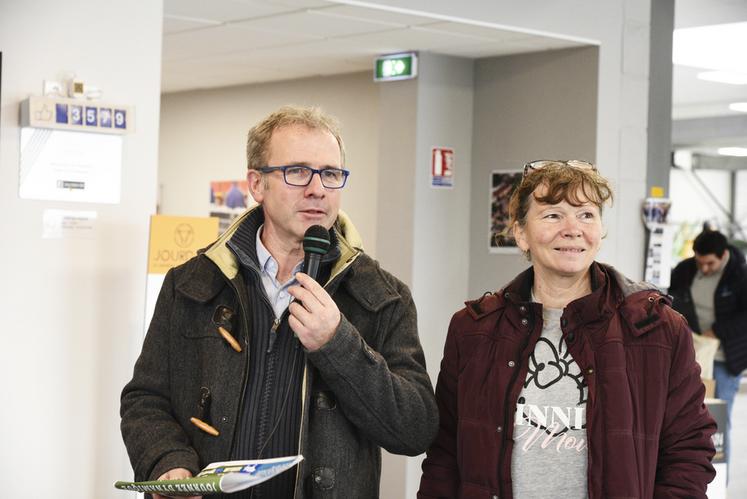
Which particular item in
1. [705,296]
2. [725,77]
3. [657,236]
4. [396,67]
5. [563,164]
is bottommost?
[705,296]

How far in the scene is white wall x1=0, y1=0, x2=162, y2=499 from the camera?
386 centimetres

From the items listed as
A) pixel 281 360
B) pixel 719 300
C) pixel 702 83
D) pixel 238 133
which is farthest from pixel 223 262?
pixel 702 83

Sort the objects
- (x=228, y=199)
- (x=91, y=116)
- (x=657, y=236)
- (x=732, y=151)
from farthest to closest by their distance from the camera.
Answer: (x=732, y=151)
(x=228, y=199)
(x=657, y=236)
(x=91, y=116)

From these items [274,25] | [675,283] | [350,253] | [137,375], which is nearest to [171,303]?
[137,375]

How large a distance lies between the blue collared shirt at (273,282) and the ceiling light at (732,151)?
44.7 feet

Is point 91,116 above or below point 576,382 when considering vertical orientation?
above

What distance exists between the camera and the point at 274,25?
544 cm

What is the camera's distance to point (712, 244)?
6.70 m

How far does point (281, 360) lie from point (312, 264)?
9.3 inches

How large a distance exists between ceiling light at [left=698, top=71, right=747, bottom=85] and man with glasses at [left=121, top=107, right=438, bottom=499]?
774 cm

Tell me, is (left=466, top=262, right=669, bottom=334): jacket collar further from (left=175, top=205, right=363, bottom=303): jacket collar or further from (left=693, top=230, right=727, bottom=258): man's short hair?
(left=693, top=230, right=727, bottom=258): man's short hair

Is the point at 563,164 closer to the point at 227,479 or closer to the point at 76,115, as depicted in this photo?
the point at 227,479

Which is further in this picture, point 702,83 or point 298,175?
point 702,83

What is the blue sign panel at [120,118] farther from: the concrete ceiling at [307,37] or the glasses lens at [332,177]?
the glasses lens at [332,177]
